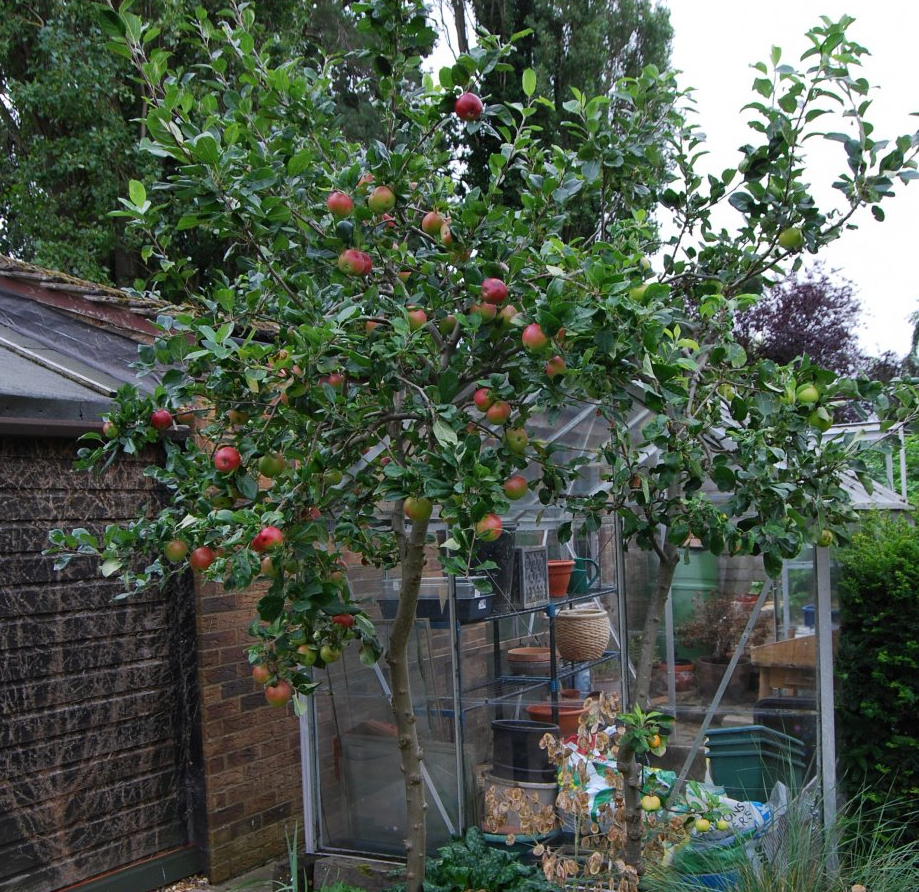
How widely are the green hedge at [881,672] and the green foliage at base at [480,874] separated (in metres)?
1.74

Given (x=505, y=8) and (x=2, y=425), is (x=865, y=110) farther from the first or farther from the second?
(x=505, y=8)

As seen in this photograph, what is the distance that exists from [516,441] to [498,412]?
0.12 metres

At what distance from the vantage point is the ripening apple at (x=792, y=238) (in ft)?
11.3

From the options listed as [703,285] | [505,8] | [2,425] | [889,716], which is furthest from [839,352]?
[2,425]

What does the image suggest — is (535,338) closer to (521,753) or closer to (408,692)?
(408,692)

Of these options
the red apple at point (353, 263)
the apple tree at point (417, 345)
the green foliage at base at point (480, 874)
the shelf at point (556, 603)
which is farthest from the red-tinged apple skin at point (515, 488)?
the shelf at point (556, 603)

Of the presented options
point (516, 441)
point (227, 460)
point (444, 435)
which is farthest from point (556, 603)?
point (444, 435)

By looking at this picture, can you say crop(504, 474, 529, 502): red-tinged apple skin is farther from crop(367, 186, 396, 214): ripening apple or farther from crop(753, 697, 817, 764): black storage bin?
crop(753, 697, 817, 764): black storage bin

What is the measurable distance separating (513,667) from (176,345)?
3.33 metres

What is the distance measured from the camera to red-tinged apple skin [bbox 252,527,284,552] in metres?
2.41

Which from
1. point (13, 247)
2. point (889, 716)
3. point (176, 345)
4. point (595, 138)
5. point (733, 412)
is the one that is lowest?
point (889, 716)

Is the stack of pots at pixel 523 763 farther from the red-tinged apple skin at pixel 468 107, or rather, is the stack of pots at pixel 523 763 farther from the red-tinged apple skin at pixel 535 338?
the red-tinged apple skin at pixel 468 107

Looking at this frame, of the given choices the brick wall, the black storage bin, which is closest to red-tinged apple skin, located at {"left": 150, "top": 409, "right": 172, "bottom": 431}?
the brick wall

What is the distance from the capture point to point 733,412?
Answer: 3.13 meters
